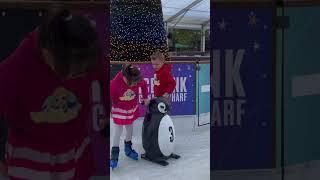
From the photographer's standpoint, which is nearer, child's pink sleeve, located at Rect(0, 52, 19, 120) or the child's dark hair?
child's pink sleeve, located at Rect(0, 52, 19, 120)

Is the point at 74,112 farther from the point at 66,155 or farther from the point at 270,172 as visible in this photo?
the point at 270,172

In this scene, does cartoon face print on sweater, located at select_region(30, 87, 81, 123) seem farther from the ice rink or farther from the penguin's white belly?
the penguin's white belly

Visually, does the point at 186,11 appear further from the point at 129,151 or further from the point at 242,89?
the point at 242,89

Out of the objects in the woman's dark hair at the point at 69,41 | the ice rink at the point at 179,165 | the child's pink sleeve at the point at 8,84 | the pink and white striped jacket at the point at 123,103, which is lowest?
the ice rink at the point at 179,165

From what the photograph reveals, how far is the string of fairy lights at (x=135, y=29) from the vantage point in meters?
4.99

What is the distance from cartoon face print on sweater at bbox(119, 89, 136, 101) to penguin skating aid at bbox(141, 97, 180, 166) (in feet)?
0.65

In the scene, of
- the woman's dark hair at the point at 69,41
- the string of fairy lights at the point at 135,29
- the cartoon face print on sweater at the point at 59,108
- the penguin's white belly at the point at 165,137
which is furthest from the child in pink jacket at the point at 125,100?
the woman's dark hair at the point at 69,41

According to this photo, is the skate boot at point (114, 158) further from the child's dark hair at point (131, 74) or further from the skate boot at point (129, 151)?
the child's dark hair at point (131, 74)

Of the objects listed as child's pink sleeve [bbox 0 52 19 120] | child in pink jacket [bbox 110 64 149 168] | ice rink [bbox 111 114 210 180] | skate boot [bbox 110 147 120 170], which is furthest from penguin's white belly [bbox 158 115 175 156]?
child's pink sleeve [bbox 0 52 19 120]

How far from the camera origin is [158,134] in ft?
12.7

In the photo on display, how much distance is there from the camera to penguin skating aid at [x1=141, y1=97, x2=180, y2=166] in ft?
12.6

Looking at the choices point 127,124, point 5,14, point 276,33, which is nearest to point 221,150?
point 276,33

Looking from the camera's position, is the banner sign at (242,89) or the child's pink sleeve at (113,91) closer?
the banner sign at (242,89)

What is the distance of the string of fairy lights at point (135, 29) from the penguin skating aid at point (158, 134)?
53.4 inches
